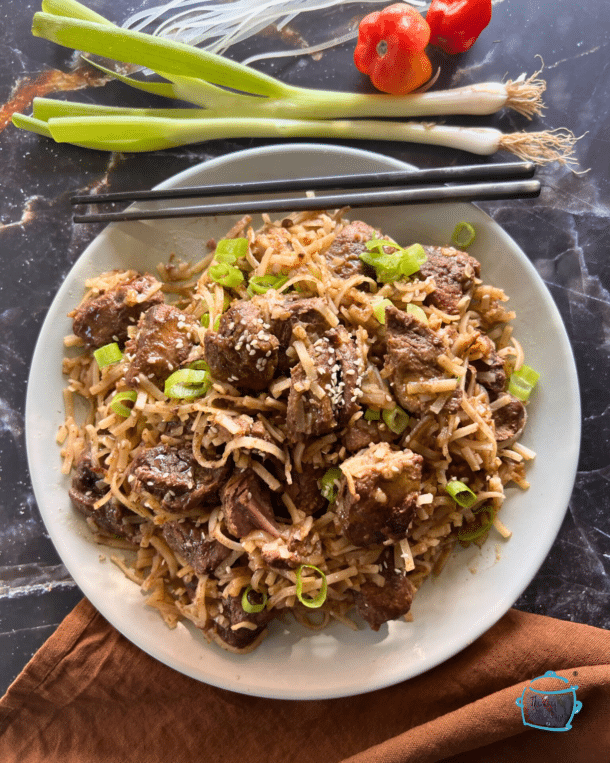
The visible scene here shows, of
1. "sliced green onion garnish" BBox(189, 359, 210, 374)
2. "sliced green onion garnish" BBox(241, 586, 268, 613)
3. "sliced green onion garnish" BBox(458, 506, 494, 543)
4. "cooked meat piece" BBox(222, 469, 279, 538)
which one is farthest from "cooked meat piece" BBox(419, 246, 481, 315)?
"sliced green onion garnish" BBox(241, 586, 268, 613)

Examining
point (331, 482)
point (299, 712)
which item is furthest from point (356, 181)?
point (299, 712)

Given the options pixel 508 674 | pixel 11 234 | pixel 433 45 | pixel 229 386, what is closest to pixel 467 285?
pixel 229 386

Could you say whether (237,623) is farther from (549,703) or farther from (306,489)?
(549,703)

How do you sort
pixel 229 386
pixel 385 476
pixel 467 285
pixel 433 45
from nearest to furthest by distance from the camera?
pixel 385 476 → pixel 229 386 → pixel 467 285 → pixel 433 45

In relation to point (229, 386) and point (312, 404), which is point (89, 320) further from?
point (312, 404)

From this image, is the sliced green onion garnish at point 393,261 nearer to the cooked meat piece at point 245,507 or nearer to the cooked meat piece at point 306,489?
the cooked meat piece at point 306,489
